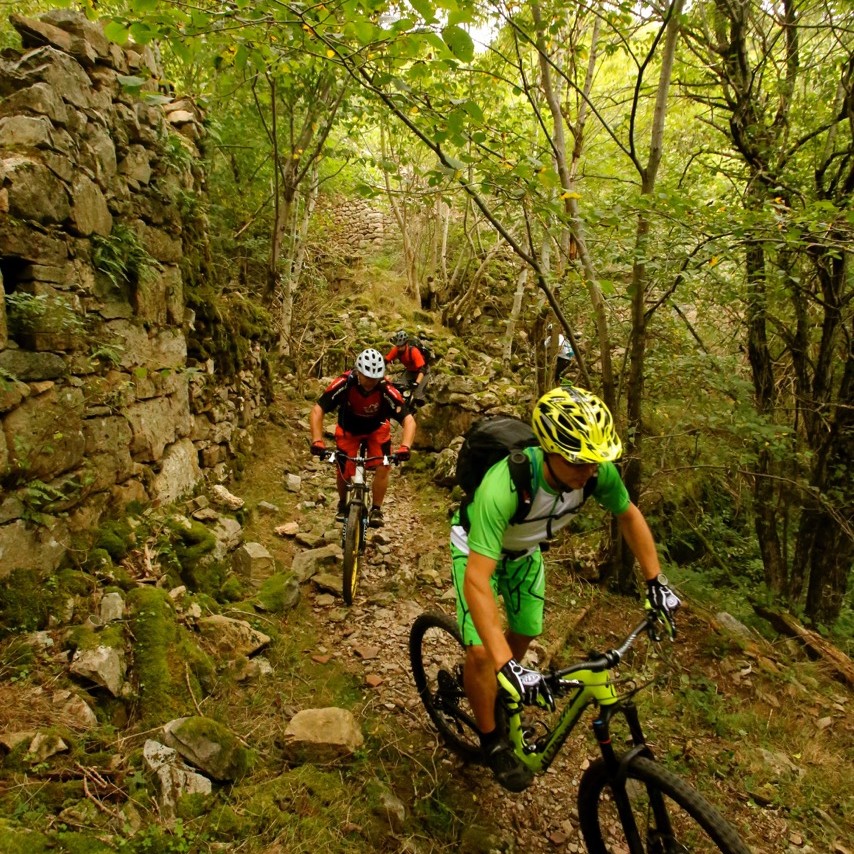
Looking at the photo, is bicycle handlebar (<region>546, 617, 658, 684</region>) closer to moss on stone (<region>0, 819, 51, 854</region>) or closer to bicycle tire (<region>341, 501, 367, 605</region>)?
moss on stone (<region>0, 819, 51, 854</region>)

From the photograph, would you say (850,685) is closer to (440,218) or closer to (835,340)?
(835,340)

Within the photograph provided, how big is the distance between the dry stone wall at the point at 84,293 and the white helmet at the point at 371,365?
1778 millimetres

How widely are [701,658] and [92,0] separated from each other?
8.26m

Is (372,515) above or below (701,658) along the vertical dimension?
above

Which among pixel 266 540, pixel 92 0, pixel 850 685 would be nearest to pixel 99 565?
pixel 266 540

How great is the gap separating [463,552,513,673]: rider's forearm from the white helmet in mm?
3230

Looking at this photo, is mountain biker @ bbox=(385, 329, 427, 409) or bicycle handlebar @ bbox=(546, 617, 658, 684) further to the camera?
mountain biker @ bbox=(385, 329, 427, 409)

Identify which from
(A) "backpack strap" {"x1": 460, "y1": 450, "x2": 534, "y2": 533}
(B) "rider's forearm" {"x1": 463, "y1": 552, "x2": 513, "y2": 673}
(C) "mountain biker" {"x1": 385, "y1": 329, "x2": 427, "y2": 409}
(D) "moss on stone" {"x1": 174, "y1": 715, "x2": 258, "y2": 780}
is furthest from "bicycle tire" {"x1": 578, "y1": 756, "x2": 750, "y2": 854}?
(C) "mountain biker" {"x1": 385, "y1": 329, "x2": 427, "y2": 409}

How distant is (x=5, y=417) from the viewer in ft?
10.8

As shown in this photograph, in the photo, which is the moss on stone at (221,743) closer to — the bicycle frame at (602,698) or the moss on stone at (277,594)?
the bicycle frame at (602,698)

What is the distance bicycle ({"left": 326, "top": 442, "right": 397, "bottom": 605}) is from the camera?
5.27 meters

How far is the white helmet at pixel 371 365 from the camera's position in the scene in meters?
5.65

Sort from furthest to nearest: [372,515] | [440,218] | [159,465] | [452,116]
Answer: [440,218]
[372,515]
[159,465]
[452,116]

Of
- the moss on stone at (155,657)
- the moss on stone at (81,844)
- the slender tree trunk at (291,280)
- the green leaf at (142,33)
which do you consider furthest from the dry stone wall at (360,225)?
the moss on stone at (81,844)
